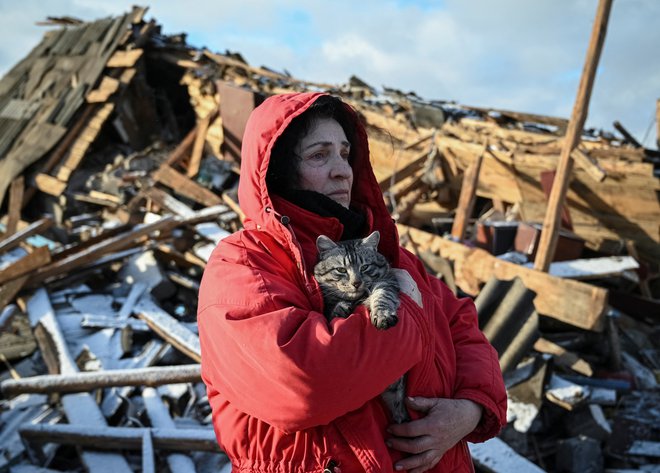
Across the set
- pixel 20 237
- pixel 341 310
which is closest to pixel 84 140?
pixel 20 237

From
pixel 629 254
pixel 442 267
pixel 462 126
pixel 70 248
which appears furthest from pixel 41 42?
pixel 629 254

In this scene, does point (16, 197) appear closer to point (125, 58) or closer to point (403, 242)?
point (125, 58)

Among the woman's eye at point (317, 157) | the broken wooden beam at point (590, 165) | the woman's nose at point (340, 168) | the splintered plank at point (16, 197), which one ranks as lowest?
the splintered plank at point (16, 197)

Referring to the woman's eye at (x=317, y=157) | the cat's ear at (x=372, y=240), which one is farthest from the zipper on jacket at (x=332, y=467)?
the woman's eye at (x=317, y=157)

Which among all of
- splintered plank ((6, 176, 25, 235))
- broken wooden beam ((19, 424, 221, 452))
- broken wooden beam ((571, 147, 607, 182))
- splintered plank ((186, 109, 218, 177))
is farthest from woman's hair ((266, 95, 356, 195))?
splintered plank ((6, 176, 25, 235))

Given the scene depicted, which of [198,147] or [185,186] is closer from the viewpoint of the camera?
[185,186]

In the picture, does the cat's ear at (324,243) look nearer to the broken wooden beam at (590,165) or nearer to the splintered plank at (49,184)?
the broken wooden beam at (590,165)

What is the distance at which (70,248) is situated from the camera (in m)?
6.84

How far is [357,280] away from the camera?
2.07 metres

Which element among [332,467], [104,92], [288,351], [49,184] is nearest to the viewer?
[288,351]

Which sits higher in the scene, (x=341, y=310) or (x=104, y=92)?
(x=104, y=92)

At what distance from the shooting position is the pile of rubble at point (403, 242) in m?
4.29

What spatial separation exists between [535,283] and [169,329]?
421 centimetres

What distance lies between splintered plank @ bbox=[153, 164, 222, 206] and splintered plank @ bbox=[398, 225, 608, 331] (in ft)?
13.0
